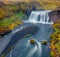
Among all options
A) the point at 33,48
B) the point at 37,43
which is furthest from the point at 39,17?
the point at 33,48

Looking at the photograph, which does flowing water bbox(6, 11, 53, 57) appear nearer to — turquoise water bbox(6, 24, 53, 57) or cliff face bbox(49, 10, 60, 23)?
turquoise water bbox(6, 24, 53, 57)

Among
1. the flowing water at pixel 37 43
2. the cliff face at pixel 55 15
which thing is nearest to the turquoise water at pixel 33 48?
the flowing water at pixel 37 43

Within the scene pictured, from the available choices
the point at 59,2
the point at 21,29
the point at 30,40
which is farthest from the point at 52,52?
the point at 59,2

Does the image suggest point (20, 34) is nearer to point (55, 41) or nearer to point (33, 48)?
point (33, 48)

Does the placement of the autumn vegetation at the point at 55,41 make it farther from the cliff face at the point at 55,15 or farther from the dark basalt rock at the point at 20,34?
the dark basalt rock at the point at 20,34

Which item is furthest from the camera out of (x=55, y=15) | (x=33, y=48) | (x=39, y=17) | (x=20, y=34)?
(x=39, y=17)

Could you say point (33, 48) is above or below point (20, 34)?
below

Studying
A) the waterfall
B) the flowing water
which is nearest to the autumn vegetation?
the flowing water

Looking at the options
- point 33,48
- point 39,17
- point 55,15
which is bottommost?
point 33,48
